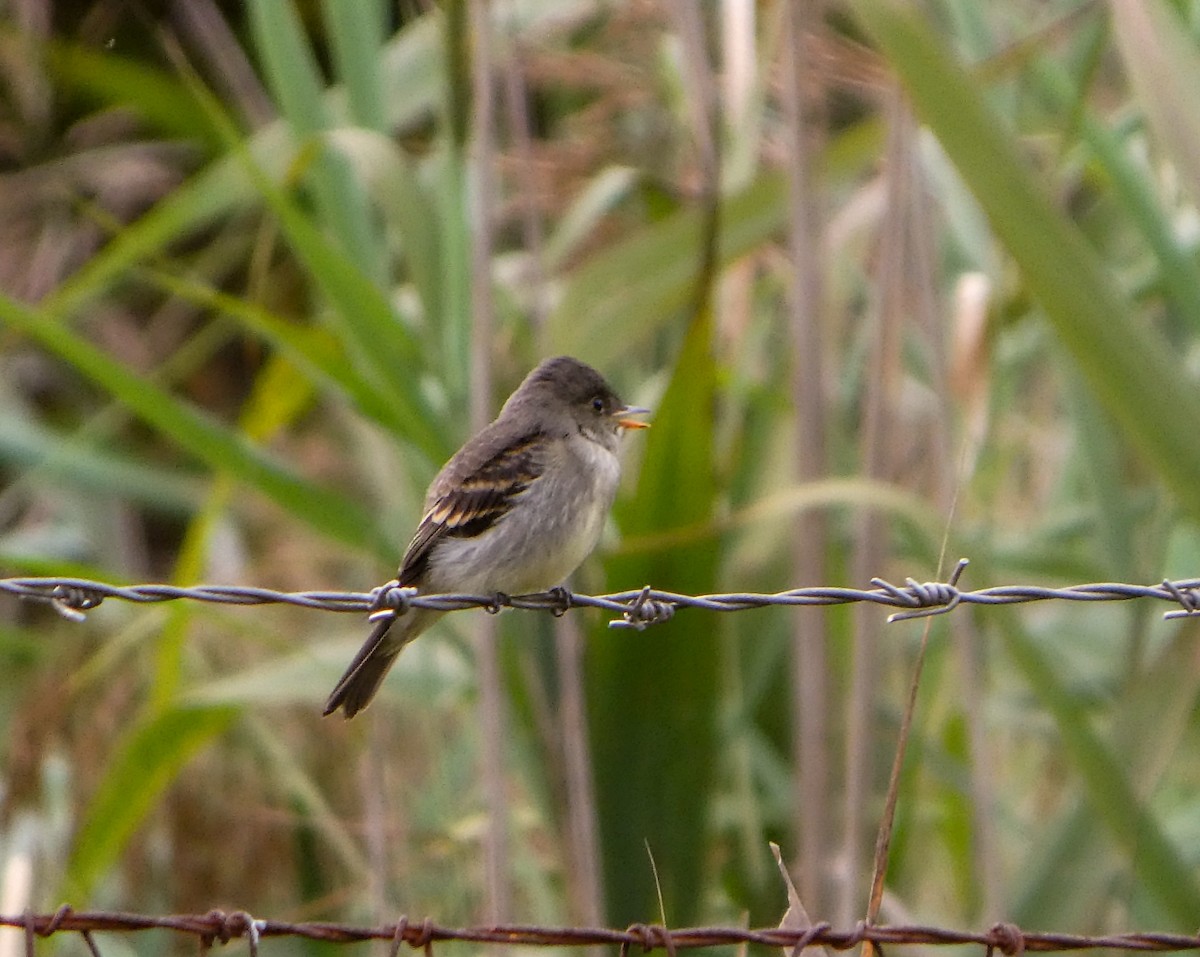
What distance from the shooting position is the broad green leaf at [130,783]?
366 cm

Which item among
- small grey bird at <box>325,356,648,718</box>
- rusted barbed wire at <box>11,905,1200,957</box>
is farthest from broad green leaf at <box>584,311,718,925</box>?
rusted barbed wire at <box>11,905,1200,957</box>

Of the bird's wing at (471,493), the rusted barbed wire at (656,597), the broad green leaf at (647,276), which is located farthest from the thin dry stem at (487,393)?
the rusted barbed wire at (656,597)

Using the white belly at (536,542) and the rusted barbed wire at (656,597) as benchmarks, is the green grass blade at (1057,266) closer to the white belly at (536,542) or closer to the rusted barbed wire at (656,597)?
the rusted barbed wire at (656,597)

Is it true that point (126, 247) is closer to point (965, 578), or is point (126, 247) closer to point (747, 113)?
point (747, 113)

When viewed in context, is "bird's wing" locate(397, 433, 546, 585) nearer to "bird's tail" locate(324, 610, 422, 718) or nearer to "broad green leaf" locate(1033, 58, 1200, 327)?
"bird's tail" locate(324, 610, 422, 718)

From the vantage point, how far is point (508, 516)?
3404mm

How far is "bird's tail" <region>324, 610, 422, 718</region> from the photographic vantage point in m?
3.10

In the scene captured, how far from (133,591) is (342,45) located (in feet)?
5.39

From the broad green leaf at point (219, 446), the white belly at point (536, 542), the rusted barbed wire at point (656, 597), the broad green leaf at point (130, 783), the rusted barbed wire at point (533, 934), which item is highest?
the broad green leaf at point (219, 446)

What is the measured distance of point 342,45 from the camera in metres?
3.63

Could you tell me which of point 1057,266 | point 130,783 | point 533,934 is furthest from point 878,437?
point 533,934

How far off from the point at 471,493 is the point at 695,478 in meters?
0.49

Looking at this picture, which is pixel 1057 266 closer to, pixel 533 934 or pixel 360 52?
pixel 533 934

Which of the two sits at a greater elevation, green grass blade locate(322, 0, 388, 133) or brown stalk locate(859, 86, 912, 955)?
green grass blade locate(322, 0, 388, 133)
